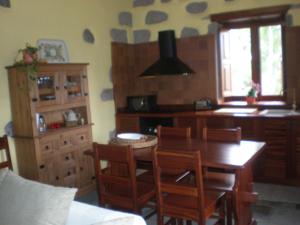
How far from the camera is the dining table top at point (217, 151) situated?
7.98ft

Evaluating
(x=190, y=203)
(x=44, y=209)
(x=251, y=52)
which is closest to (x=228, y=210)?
(x=190, y=203)

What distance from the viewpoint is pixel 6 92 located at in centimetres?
357

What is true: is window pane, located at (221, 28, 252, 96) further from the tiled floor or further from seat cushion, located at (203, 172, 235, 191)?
seat cushion, located at (203, 172, 235, 191)

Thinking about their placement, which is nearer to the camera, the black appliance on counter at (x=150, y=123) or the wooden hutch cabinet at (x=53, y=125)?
the wooden hutch cabinet at (x=53, y=125)

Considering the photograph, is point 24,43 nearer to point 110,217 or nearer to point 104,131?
point 104,131

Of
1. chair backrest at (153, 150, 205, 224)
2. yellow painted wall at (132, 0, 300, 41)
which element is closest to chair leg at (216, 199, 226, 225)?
chair backrest at (153, 150, 205, 224)

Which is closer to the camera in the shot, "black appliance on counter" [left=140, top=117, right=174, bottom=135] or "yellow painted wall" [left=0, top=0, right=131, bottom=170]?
"yellow painted wall" [left=0, top=0, right=131, bottom=170]

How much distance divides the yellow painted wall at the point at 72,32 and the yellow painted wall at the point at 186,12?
333 millimetres

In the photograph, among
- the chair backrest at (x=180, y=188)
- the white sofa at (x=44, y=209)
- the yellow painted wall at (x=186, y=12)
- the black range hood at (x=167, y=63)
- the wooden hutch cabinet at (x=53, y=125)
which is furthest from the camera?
the yellow painted wall at (x=186, y=12)

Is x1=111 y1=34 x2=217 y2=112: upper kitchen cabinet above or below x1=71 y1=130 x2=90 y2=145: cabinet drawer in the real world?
above

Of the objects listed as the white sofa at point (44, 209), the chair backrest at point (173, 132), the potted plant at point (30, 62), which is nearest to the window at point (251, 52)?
the chair backrest at point (173, 132)

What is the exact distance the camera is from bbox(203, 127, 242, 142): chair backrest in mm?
3028

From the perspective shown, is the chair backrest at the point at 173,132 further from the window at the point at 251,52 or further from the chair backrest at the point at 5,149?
the window at the point at 251,52

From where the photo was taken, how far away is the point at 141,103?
4984 mm
